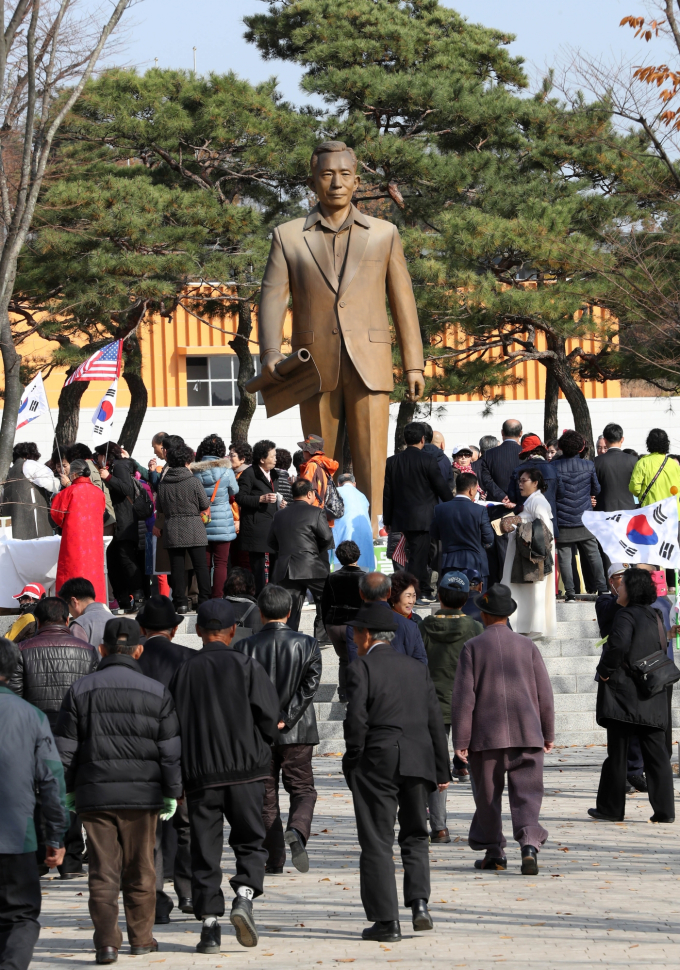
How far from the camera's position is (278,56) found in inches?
963

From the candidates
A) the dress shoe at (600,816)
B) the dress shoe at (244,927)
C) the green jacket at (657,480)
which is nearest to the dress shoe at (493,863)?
the dress shoe at (600,816)

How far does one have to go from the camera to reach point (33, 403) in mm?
15602

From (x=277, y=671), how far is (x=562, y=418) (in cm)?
2518

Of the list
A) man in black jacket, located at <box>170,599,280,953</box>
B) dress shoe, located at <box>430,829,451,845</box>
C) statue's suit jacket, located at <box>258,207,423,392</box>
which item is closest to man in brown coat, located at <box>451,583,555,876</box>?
dress shoe, located at <box>430,829,451,845</box>

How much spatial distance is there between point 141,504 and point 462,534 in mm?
3549

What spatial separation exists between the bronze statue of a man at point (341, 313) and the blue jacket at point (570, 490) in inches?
65.2

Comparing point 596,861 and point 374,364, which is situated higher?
point 374,364

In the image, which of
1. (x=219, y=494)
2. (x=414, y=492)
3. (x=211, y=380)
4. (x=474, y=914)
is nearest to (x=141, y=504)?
(x=219, y=494)

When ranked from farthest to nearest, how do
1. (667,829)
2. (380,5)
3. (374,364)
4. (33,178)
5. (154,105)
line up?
(380,5) < (154,105) < (33,178) < (374,364) < (667,829)

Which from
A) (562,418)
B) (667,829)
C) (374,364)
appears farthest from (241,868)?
(562,418)

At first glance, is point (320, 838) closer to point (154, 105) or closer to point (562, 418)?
point (154, 105)

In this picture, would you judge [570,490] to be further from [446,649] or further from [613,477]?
[446,649]

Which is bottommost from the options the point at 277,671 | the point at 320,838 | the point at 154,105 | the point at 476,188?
the point at 320,838

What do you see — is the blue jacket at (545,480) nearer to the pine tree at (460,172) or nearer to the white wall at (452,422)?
the pine tree at (460,172)
